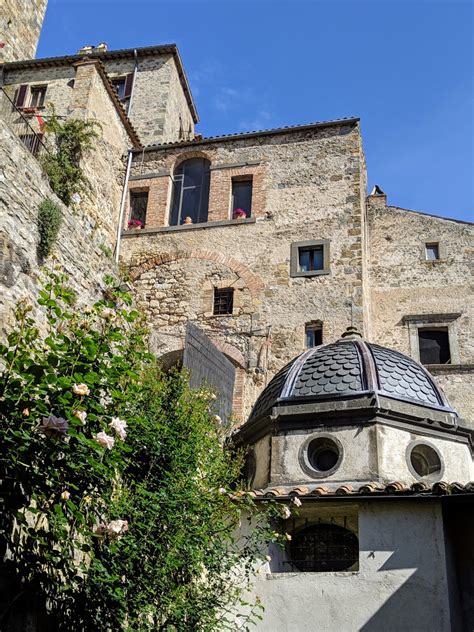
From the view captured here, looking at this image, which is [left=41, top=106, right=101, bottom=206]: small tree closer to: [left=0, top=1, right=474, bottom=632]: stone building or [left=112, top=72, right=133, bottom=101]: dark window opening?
[left=0, top=1, right=474, bottom=632]: stone building

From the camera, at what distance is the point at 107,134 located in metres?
17.6

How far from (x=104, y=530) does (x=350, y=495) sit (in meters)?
3.87

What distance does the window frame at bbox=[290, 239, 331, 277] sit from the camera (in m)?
15.8

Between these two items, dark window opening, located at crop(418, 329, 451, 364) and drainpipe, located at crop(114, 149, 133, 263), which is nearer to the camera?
dark window opening, located at crop(418, 329, 451, 364)

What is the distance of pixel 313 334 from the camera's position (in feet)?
50.1

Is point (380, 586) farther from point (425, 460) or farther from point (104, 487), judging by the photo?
point (104, 487)

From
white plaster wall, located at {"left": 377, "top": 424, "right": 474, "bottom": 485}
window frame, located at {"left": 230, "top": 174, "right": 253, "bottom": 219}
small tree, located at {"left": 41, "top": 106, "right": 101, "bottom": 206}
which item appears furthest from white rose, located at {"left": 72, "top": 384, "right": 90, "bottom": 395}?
window frame, located at {"left": 230, "top": 174, "right": 253, "bottom": 219}

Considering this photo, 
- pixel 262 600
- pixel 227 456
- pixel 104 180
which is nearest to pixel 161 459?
pixel 227 456

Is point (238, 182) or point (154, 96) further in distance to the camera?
point (154, 96)

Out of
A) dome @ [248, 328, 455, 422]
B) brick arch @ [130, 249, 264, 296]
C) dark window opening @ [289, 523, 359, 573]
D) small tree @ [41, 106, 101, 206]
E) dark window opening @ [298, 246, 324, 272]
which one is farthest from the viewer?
brick arch @ [130, 249, 264, 296]

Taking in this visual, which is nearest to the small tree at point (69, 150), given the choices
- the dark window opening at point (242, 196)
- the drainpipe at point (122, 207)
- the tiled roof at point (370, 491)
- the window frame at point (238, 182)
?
the drainpipe at point (122, 207)

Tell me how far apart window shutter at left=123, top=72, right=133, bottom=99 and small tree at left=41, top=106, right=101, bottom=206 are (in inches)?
271

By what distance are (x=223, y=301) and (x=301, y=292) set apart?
1.76 metres

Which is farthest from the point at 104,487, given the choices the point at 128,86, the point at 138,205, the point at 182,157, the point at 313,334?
the point at 128,86
